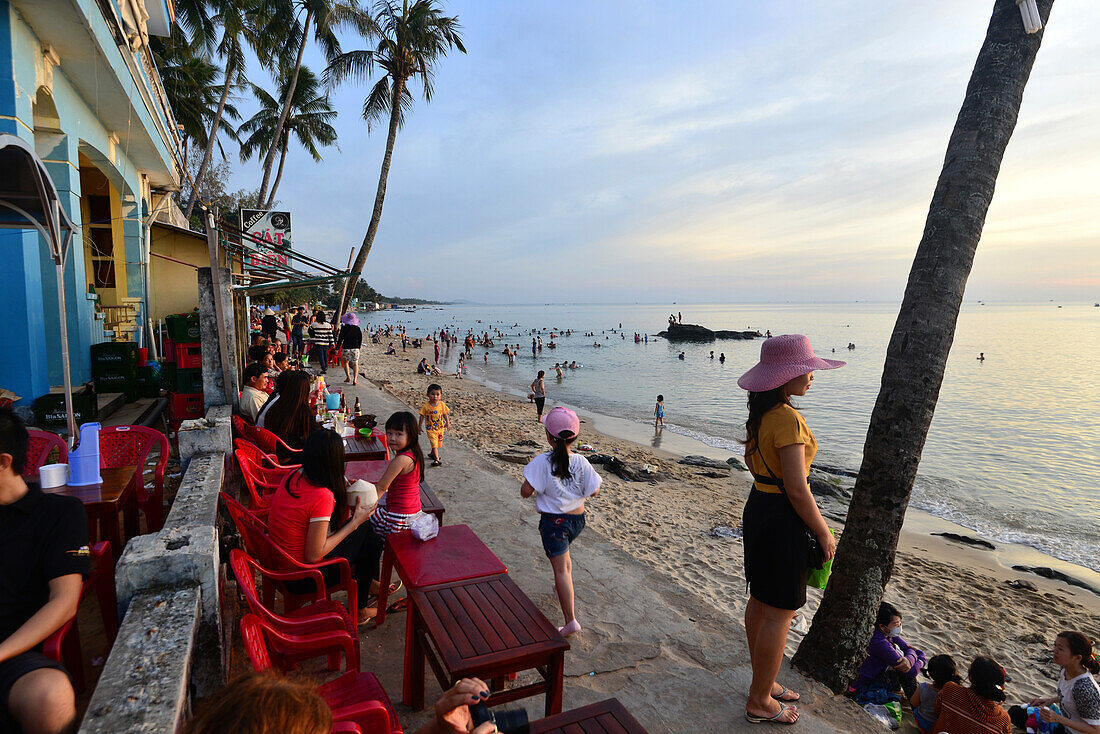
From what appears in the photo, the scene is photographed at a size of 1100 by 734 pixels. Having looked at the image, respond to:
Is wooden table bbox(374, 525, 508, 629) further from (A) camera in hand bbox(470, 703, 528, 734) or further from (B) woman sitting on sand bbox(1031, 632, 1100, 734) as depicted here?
(B) woman sitting on sand bbox(1031, 632, 1100, 734)

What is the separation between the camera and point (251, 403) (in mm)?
5770

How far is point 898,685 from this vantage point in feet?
12.9

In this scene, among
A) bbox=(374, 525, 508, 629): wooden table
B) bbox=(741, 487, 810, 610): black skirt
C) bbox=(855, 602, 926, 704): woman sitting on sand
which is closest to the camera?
bbox=(741, 487, 810, 610): black skirt

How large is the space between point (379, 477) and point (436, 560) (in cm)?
159

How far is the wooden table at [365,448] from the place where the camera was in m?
5.51

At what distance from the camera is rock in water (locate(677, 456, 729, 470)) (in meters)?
13.4

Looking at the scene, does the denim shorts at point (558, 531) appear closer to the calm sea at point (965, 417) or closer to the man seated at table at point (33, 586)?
the man seated at table at point (33, 586)

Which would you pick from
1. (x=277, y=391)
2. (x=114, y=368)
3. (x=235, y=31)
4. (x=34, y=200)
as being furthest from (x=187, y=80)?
(x=277, y=391)

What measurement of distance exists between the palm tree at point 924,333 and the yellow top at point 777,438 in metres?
1.11

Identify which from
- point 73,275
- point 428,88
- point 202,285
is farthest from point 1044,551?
point 428,88

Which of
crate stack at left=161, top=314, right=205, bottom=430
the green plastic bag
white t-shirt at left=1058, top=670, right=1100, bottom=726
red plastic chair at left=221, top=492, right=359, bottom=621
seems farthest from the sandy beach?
crate stack at left=161, top=314, right=205, bottom=430

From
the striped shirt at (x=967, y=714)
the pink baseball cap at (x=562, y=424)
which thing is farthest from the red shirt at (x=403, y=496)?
the striped shirt at (x=967, y=714)

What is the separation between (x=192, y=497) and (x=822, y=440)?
18.6 m

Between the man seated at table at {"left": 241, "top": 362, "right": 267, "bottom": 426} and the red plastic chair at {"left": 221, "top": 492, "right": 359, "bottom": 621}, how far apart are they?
2.80 meters
